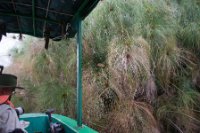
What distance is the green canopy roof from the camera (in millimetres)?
1833

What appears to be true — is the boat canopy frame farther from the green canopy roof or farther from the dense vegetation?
the dense vegetation

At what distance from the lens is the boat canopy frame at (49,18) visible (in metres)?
1.85

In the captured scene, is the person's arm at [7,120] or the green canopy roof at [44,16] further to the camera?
the green canopy roof at [44,16]

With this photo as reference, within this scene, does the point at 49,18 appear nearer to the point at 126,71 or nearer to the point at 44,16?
the point at 44,16

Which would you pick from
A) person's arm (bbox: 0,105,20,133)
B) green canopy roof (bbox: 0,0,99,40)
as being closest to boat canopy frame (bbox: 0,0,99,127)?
green canopy roof (bbox: 0,0,99,40)

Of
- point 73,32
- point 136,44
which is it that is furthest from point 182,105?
point 73,32

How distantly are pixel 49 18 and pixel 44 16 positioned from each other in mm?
43

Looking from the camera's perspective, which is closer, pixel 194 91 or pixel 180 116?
pixel 180 116

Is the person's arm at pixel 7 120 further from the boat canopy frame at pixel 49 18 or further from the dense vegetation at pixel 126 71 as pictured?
the dense vegetation at pixel 126 71

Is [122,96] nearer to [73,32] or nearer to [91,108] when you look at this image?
[91,108]

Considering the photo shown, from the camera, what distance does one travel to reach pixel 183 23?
12.1 ft

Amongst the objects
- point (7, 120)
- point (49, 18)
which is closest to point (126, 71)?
point (49, 18)

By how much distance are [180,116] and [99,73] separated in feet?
3.39

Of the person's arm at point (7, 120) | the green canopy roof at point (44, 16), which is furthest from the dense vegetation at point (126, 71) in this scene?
the person's arm at point (7, 120)
